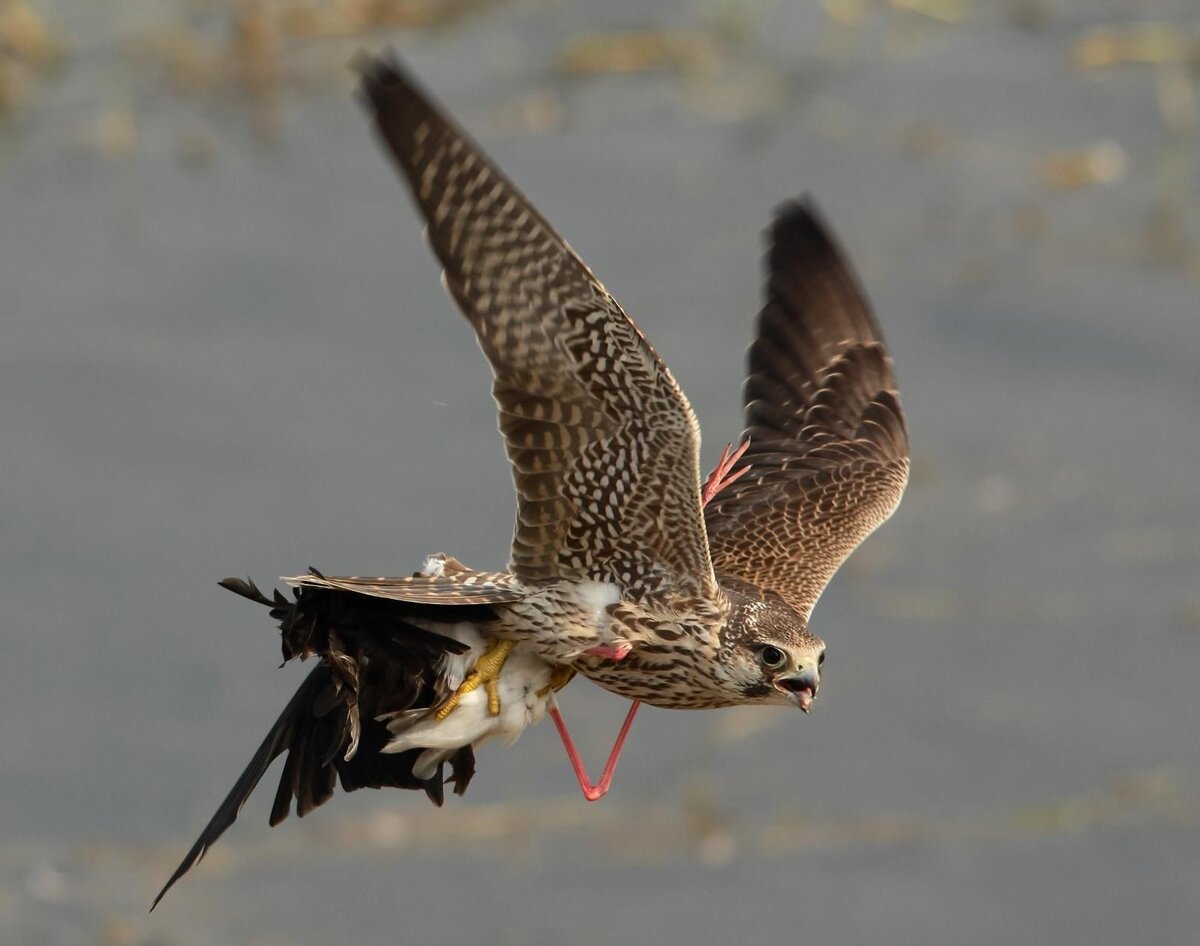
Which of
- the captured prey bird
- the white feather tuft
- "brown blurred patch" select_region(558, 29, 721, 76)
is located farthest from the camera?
"brown blurred patch" select_region(558, 29, 721, 76)

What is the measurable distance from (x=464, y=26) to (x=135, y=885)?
724 cm

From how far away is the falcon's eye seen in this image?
7125mm

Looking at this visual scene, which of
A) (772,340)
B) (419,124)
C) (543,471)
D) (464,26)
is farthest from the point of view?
(464,26)

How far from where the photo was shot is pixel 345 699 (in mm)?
7000

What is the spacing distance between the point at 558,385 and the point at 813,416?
2.26 metres

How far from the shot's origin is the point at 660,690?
7309 millimetres

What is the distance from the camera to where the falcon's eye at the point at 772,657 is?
7.12 meters

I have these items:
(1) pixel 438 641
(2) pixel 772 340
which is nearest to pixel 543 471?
(1) pixel 438 641

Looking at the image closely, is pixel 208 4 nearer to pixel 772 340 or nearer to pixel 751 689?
pixel 772 340

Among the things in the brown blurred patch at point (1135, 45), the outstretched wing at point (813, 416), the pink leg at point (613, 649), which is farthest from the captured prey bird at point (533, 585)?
the brown blurred patch at point (1135, 45)

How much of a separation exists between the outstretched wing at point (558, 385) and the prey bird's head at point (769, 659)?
0.14 meters

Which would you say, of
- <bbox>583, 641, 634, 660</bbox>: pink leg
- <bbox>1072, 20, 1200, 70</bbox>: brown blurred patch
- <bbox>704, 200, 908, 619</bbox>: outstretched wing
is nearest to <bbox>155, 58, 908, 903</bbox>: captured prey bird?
<bbox>583, 641, 634, 660</bbox>: pink leg

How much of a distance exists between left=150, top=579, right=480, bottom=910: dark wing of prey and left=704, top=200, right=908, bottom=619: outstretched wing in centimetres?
131

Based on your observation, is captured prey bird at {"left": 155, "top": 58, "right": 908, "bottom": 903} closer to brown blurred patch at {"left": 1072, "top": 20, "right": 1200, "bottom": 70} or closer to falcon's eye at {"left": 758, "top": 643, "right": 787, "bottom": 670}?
falcon's eye at {"left": 758, "top": 643, "right": 787, "bottom": 670}
